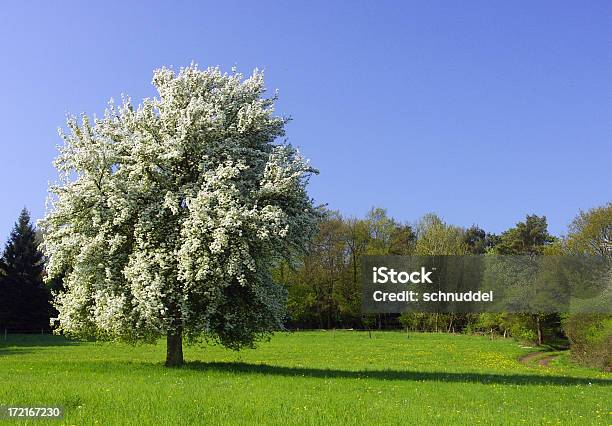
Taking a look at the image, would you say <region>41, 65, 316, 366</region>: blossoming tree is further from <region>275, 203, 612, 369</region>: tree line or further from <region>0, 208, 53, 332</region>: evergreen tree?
<region>275, 203, 612, 369</region>: tree line

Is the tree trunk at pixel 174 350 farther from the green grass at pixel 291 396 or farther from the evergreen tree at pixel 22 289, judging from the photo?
the evergreen tree at pixel 22 289

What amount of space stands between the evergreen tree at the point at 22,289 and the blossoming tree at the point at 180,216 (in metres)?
63.0

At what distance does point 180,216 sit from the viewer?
96.3 ft

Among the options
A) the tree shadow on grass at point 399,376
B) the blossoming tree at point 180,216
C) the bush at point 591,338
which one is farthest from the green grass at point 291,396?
the bush at point 591,338

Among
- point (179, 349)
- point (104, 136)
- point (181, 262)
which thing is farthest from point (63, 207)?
point (179, 349)

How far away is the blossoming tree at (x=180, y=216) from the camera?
90.5 feet

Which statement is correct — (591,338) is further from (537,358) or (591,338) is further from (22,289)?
(22,289)

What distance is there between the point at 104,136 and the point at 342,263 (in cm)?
8312

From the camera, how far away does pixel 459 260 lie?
99.9 meters

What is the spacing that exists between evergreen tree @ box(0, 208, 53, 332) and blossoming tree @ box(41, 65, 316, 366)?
63.0 m

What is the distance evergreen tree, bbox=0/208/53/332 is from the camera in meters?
87.9

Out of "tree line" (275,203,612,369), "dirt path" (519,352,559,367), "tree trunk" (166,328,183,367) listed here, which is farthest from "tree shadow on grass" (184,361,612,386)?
"tree line" (275,203,612,369)

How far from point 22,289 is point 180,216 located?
6923 centimetres

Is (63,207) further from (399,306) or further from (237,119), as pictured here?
(399,306)
